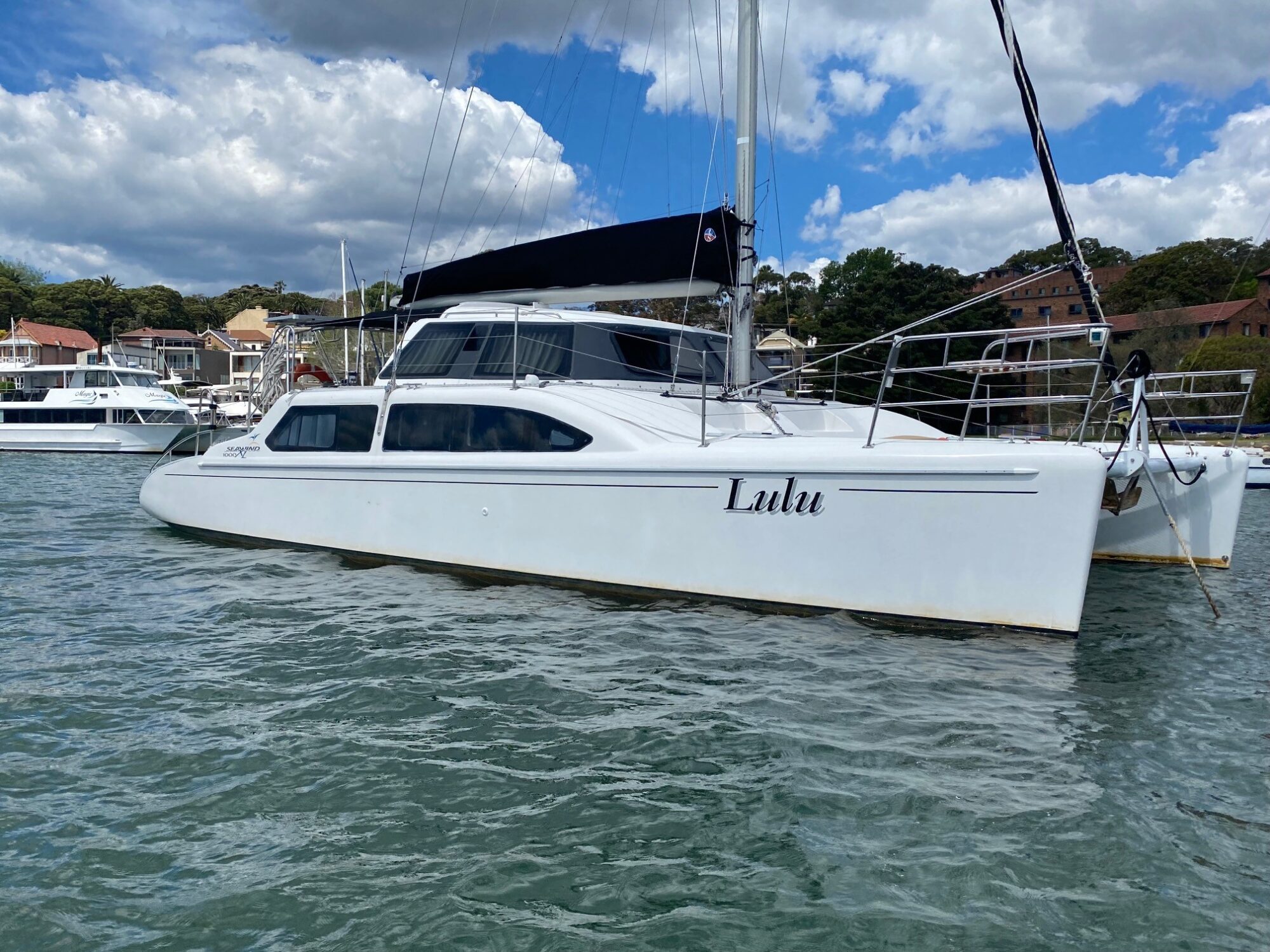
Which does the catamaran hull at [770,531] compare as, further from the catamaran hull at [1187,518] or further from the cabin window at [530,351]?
the catamaran hull at [1187,518]

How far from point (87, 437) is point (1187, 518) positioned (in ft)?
116

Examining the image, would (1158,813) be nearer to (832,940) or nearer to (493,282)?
(832,940)

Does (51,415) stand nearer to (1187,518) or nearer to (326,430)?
(326,430)

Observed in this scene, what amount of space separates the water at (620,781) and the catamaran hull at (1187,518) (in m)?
1.80

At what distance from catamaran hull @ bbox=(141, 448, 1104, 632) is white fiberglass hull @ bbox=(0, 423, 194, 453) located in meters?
28.9

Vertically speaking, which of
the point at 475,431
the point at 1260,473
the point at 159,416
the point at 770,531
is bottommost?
the point at 159,416

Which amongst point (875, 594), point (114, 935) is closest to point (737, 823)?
point (114, 935)

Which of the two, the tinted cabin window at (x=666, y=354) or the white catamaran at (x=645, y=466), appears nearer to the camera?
the white catamaran at (x=645, y=466)

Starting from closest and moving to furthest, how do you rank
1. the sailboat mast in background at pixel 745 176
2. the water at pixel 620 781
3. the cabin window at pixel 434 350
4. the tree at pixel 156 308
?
the water at pixel 620 781 < the sailboat mast in background at pixel 745 176 < the cabin window at pixel 434 350 < the tree at pixel 156 308

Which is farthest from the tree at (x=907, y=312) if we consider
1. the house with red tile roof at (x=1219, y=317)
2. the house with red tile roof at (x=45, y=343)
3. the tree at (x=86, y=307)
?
the tree at (x=86, y=307)

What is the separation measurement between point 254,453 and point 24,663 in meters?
4.13

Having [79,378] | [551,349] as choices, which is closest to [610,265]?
[551,349]

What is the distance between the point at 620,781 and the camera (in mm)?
4141

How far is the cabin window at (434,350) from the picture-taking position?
30.4 feet
